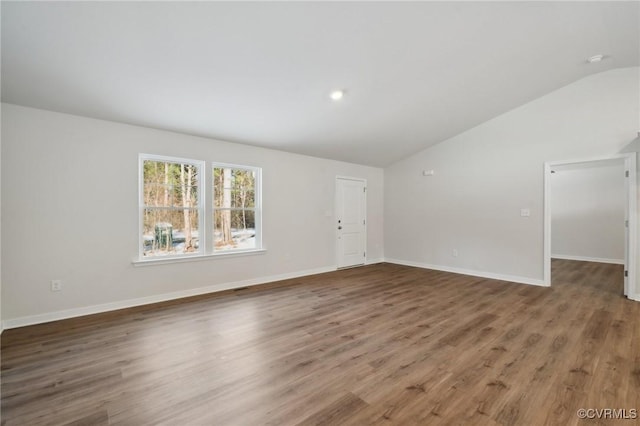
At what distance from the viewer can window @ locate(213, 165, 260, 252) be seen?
15.0 ft

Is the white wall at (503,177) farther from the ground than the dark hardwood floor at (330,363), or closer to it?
farther from the ground

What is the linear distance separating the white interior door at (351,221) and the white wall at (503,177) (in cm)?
91

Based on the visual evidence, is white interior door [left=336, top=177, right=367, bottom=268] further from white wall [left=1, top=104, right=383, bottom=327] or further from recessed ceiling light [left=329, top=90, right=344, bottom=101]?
recessed ceiling light [left=329, top=90, right=344, bottom=101]

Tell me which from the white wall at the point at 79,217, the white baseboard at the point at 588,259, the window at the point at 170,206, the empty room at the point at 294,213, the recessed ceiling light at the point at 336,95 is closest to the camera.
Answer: the empty room at the point at 294,213

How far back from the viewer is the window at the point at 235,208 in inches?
180

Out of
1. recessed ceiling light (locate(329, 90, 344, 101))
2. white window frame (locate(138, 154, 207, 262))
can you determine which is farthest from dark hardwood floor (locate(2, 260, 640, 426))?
recessed ceiling light (locate(329, 90, 344, 101))

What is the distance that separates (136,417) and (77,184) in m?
2.95

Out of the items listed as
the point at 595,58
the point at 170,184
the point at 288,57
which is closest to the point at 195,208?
the point at 170,184

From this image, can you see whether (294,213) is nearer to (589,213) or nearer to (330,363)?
(330,363)

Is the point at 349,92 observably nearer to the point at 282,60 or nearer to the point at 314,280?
the point at 282,60

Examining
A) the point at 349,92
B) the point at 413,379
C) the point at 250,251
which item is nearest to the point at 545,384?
the point at 413,379

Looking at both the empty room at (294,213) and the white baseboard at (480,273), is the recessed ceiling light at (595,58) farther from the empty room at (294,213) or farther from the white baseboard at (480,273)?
the white baseboard at (480,273)

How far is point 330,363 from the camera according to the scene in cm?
229

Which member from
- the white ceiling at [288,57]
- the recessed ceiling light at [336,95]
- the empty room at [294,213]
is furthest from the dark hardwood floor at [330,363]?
the recessed ceiling light at [336,95]
